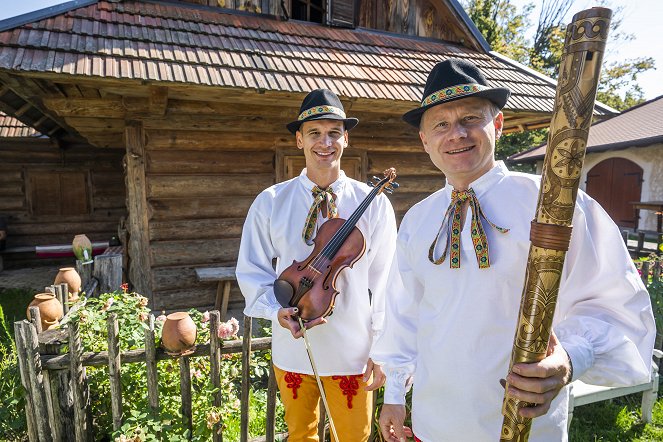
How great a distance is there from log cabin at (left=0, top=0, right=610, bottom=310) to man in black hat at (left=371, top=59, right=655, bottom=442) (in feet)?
10.9

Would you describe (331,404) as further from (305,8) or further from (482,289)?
(305,8)

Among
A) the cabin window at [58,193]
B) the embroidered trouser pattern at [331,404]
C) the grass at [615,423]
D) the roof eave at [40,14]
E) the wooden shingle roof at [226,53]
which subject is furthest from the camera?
the cabin window at [58,193]

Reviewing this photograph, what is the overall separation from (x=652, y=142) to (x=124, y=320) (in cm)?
1582

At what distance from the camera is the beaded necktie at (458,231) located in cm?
131

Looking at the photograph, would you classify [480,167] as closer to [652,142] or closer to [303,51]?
[303,51]

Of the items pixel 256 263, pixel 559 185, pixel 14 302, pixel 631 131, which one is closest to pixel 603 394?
pixel 256 263

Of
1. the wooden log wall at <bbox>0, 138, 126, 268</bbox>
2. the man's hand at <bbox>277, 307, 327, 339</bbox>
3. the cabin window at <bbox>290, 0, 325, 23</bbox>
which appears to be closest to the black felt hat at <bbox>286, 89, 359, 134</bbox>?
the man's hand at <bbox>277, 307, 327, 339</bbox>

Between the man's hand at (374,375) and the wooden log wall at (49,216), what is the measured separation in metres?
10.7

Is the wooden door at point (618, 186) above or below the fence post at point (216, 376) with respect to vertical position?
above

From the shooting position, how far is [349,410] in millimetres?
2033

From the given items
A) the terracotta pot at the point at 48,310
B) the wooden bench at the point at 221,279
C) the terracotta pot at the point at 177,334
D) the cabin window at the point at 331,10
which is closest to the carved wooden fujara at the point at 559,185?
the terracotta pot at the point at 177,334

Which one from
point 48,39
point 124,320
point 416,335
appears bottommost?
point 124,320

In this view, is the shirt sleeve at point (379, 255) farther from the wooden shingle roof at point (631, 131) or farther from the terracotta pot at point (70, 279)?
the wooden shingle roof at point (631, 131)

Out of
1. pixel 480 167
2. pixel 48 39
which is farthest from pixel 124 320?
pixel 48 39
